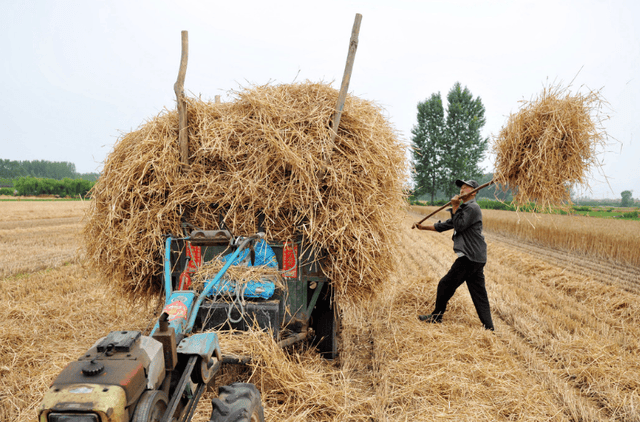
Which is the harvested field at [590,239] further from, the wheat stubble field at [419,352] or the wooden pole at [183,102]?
the wooden pole at [183,102]

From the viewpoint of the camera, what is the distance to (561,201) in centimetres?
418

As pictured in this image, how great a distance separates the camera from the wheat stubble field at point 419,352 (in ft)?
9.35

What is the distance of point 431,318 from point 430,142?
41.3 m

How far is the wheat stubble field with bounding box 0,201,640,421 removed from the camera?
2.85m

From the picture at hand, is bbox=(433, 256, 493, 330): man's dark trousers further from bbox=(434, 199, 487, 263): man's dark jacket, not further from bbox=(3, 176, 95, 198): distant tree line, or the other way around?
bbox=(3, 176, 95, 198): distant tree line

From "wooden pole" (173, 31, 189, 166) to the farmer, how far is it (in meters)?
3.30

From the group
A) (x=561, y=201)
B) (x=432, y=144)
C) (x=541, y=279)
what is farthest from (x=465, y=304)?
(x=432, y=144)

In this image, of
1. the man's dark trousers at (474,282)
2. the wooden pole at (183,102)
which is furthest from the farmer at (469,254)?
the wooden pole at (183,102)

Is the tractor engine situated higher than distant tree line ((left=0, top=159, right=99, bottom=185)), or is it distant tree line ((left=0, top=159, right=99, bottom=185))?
distant tree line ((left=0, top=159, right=99, bottom=185))

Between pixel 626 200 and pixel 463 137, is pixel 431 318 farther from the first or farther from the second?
pixel 626 200

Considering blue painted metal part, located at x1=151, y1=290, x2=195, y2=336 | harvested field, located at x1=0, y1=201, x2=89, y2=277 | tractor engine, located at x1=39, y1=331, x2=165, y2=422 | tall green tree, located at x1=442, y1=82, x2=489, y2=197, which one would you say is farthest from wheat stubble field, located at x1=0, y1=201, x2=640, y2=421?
tall green tree, located at x1=442, y1=82, x2=489, y2=197

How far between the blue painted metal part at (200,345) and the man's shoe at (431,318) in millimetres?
3519

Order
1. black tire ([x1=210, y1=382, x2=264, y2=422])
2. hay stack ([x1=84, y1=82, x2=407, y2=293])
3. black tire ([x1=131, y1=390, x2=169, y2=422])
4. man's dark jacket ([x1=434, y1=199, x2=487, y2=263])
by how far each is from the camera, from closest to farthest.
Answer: black tire ([x1=131, y1=390, x2=169, y2=422]) < black tire ([x1=210, y1=382, x2=264, y2=422]) < hay stack ([x1=84, y1=82, x2=407, y2=293]) < man's dark jacket ([x1=434, y1=199, x2=487, y2=263])

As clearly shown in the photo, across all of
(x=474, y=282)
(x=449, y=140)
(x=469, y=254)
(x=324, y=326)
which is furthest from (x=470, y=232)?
(x=449, y=140)
